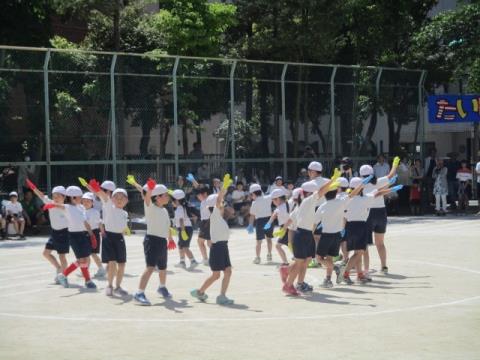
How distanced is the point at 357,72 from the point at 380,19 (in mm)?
3502

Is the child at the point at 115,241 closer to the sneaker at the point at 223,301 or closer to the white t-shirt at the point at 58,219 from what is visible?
the white t-shirt at the point at 58,219

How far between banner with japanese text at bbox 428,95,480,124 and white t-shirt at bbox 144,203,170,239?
20806 millimetres

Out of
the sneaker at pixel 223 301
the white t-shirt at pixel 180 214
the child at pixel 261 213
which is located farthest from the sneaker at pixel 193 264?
the sneaker at pixel 223 301

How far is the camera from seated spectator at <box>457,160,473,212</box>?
3191 cm

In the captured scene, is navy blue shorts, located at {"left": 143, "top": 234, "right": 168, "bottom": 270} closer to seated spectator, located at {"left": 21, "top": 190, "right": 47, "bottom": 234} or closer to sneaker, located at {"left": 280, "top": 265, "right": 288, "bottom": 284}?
sneaker, located at {"left": 280, "top": 265, "right": 288, "bottom": 284}

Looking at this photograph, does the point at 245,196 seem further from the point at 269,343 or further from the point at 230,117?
the point at 269,343

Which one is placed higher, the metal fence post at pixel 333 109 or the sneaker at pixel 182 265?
the metal fence post at pixel 333 109

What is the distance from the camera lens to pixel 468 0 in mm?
35969

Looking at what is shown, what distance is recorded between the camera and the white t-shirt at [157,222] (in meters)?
13.7

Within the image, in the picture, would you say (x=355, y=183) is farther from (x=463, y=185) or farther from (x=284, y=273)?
(x=463, y=185)

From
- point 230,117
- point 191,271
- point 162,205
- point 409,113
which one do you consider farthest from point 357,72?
point 162,205

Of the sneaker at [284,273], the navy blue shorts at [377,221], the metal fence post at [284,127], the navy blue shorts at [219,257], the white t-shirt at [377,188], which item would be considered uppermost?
the metal fence post at [284,127]

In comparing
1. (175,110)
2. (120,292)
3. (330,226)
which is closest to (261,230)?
(330,226)

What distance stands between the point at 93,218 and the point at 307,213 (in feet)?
15.0
